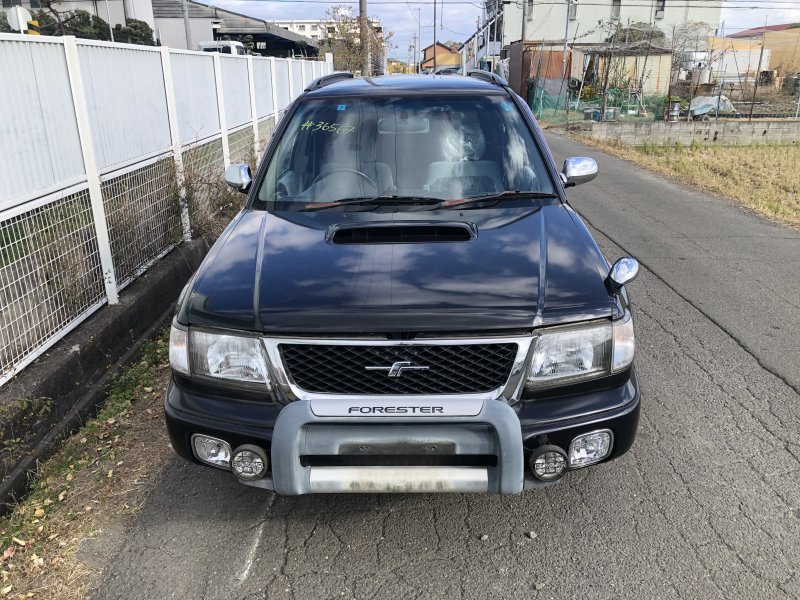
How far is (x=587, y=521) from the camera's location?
116 inches

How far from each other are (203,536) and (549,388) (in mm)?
1653

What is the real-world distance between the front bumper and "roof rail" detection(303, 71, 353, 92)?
257 centimetres

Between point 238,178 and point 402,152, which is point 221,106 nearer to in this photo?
point 238,178

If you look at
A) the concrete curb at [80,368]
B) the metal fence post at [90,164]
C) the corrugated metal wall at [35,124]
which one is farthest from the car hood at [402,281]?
the metal fence post at [90,164]

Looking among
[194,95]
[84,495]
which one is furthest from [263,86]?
[84,495]

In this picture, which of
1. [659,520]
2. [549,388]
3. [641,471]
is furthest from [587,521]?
[549,388]

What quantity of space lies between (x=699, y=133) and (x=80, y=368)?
66.5 feet

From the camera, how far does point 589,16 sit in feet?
192

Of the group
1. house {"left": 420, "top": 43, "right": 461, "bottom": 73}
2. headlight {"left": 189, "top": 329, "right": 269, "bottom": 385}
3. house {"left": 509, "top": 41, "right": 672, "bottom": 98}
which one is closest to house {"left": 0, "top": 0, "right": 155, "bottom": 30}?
house {"left": 509, "top": 41, "right": 672, "bottom": 98}

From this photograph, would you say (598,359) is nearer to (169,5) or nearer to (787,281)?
(787,281)

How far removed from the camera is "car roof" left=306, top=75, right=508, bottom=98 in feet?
13.2

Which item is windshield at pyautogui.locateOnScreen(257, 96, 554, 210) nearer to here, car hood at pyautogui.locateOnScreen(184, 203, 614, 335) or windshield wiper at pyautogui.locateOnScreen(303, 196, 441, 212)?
windshield wiper at pyautogui.locateOnScreen(303, 196, 441, 212)

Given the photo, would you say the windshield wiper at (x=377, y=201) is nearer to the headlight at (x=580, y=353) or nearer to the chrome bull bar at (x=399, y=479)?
the headlight at (x=580, y=353)

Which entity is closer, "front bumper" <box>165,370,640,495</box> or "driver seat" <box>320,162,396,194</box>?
Result: "front bumper" <box>165,370,640,495</box>
